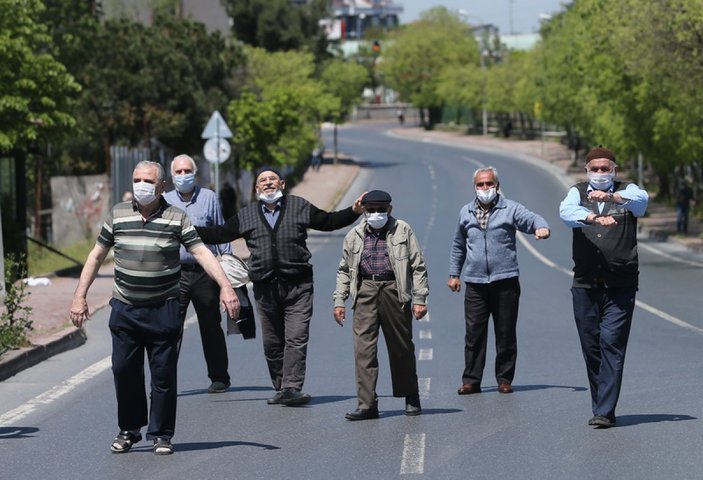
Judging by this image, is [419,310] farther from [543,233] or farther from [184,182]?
[184,182]

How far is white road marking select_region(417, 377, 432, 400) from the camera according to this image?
1212 centimetres

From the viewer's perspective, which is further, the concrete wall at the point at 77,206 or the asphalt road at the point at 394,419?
the concrete wall at the point at 77,206

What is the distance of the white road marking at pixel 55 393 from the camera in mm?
11371

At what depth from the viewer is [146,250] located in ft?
30.7

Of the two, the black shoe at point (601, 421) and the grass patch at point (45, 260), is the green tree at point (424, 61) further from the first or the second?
the black shoe at point (601, 421)

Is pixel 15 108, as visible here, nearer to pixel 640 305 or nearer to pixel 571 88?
pixel 640 305

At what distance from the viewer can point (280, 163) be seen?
153 ft

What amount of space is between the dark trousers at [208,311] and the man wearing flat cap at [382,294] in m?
1.75

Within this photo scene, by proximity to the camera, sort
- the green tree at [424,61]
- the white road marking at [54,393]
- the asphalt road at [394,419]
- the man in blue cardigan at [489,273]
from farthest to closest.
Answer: the green tree at [424,61] < the man in blue cardigan at [489,273] < the white road marking at [54,393] < the asphalt road at [394,419]

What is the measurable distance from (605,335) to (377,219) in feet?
6.11

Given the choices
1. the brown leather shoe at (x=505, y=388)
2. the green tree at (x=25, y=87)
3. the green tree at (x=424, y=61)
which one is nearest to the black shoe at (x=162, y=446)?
the brown leather shoe at (x=505, y=388)

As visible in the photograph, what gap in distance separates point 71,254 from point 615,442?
2583cm

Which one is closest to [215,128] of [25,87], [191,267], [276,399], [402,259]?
[25,87]

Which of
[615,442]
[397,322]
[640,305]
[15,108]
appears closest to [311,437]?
[397,322]
